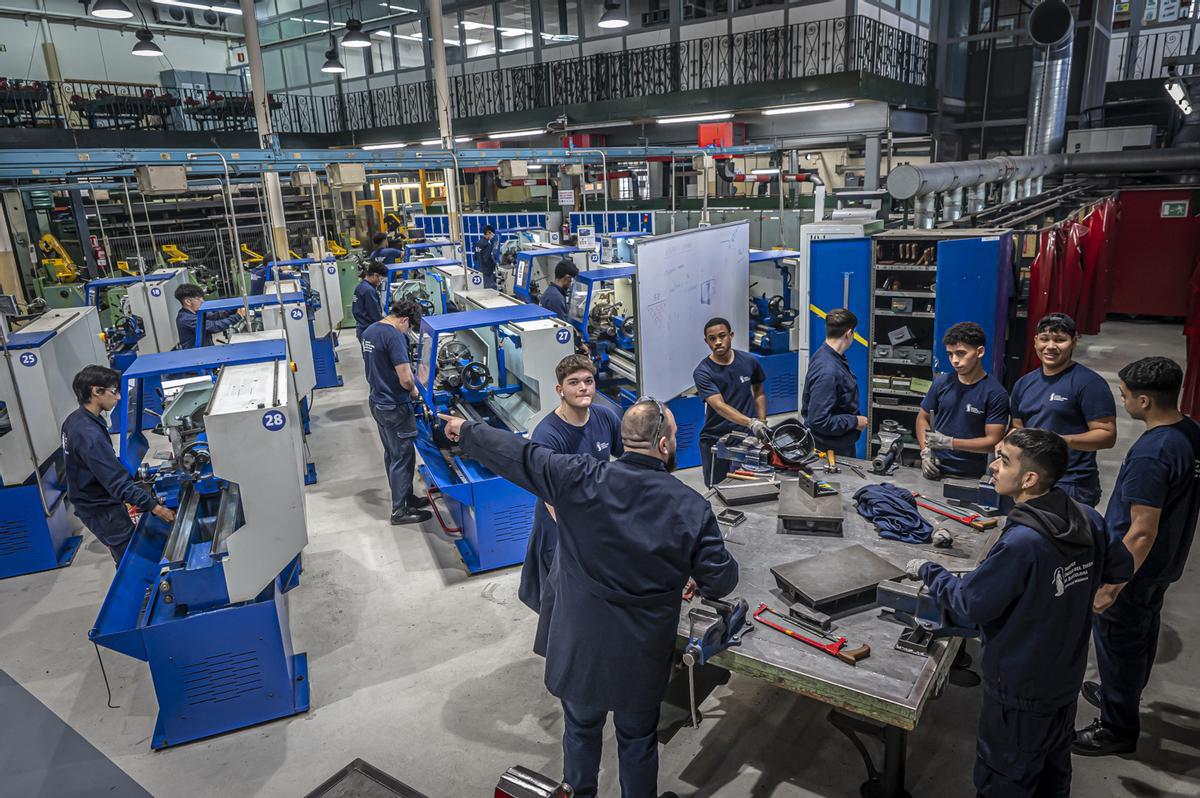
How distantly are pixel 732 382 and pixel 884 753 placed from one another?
97.0 inches

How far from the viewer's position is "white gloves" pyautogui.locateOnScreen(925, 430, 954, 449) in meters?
3.80

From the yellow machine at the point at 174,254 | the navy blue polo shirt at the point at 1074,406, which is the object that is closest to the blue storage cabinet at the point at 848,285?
the navy blue polo shirt at the point at 1074,406

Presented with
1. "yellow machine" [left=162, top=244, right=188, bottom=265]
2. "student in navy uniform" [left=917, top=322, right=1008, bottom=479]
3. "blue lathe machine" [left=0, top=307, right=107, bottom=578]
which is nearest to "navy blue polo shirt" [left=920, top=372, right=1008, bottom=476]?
"student in navy uniform" [left=917, top=322, right=1008, bottom=479]

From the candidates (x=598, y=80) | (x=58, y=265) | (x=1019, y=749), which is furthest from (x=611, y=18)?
(x=1019, y=749)

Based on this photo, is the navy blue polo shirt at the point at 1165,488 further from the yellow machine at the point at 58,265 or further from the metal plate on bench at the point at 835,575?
the yellow machine at the point at 58,265

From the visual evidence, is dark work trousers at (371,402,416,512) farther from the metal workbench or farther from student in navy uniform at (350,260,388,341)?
student in navy uniform at (350,260,388,341)

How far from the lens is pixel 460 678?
13.0ft

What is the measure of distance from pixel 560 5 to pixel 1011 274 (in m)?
14.8

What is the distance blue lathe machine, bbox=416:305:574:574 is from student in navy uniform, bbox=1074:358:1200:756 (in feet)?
10.2

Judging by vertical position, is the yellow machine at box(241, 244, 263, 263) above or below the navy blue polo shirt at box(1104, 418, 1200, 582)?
above

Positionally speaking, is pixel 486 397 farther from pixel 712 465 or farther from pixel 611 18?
pixel 611 18

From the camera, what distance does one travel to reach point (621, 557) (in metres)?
2.36

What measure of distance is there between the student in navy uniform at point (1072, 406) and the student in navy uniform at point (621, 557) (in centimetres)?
214

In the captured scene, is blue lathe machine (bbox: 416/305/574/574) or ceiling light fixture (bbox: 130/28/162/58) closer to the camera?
blue lathe machine (bbox: 416/305/574/574)
